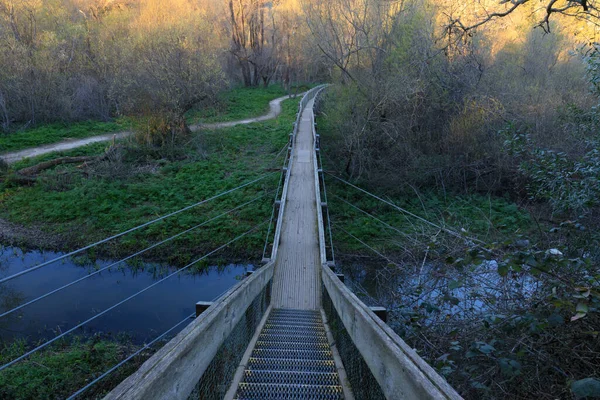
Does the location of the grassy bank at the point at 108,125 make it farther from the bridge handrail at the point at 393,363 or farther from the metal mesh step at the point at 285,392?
the bridge handrail at the point at 393,363

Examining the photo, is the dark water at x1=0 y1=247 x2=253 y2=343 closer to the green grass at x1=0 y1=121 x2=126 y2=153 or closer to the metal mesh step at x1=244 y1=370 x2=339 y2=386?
the metal mesh step at x1=244 y1=370 x2=339 y2=386

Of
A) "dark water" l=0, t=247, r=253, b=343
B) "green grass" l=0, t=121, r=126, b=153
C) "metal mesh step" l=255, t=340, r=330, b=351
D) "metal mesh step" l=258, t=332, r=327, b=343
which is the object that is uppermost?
"green grass" l=0, t=121, r=126, b=153

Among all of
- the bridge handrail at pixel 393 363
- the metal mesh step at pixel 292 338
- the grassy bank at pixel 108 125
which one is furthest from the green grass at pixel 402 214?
the grassy bank at pixel 108 125

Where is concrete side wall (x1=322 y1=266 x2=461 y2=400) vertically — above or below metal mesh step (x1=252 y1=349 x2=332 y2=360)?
above

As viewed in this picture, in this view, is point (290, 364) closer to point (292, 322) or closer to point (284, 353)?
point (284, 353)

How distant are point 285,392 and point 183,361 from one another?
117 centimetres

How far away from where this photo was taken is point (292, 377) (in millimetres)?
3033

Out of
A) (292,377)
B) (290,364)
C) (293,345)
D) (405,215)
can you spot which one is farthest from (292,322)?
(405,215)

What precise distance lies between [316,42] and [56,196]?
1088 cm

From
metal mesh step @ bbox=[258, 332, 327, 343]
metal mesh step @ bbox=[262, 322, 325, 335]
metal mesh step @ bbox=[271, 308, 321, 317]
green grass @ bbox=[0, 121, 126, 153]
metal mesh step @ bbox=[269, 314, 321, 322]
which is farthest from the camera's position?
green grass @ bbox=[0, 121, 126, 153]

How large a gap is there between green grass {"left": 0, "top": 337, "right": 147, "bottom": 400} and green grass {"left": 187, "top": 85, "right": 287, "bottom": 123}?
15.3 m

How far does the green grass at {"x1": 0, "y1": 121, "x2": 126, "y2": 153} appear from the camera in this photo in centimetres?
1711

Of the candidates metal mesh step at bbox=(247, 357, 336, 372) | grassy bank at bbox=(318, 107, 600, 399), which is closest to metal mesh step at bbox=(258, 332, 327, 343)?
metal mesh step at bbox=(247, 357, 336, 372)

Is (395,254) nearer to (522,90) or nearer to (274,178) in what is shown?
(274,178)
